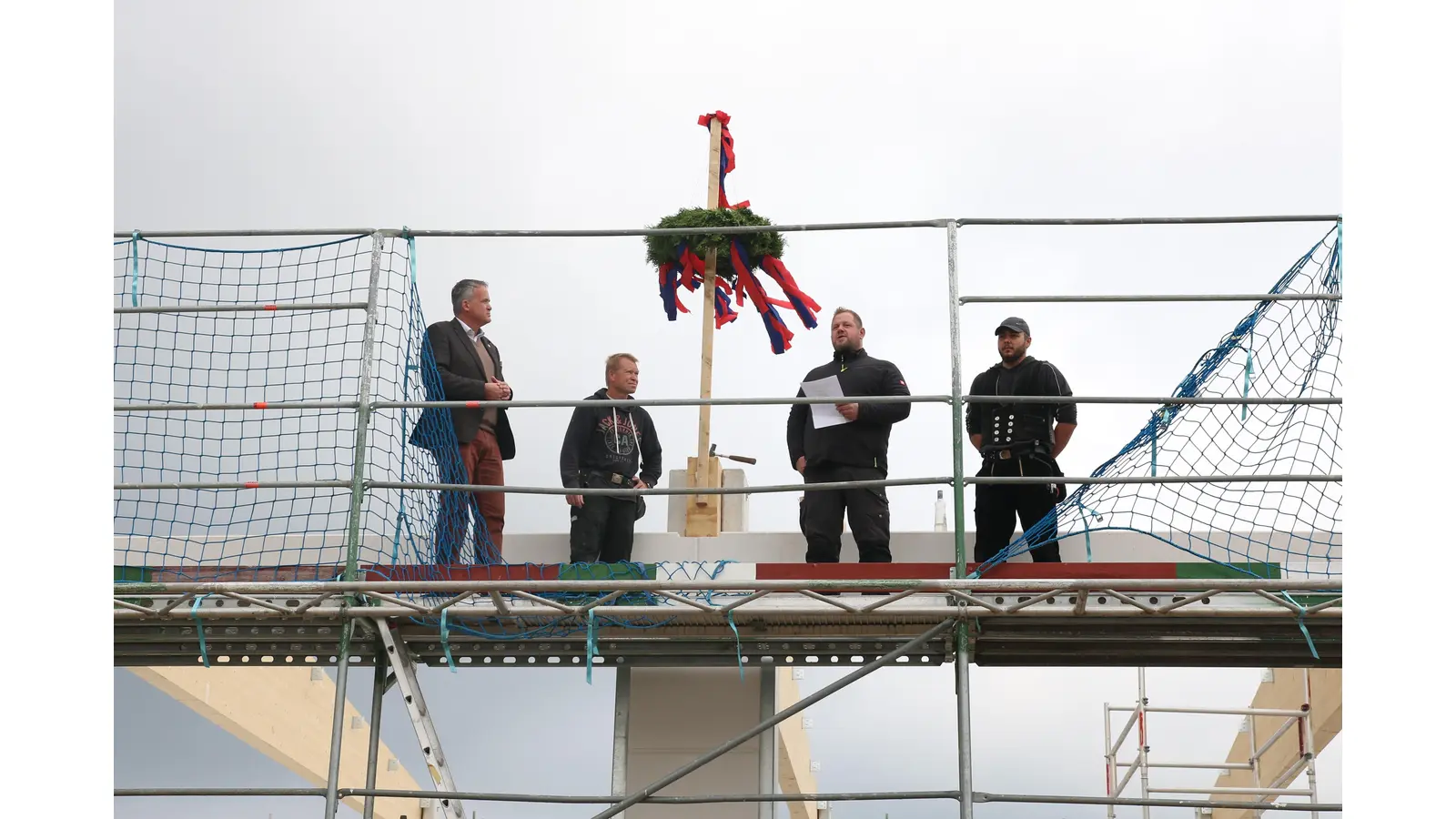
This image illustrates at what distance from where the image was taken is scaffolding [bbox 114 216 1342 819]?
6.73 metres

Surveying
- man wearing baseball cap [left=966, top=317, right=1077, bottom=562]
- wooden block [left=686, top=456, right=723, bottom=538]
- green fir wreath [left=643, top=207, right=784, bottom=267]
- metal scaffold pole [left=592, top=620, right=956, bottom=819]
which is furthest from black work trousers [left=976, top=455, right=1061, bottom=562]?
green fir wreath [left=643, top=207, right=784, bottom=267]

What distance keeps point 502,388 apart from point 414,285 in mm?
743

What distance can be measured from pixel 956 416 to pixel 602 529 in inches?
93.0

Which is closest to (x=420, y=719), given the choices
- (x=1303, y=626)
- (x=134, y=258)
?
(x=134, y=258)

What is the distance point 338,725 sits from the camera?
273 inches

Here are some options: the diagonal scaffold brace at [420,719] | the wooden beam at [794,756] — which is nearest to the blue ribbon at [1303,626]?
the wooden beam at [794,756]

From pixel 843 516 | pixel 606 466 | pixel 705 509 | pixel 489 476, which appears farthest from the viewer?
pixel 705 509

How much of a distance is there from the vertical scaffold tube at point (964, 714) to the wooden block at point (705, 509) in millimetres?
2678

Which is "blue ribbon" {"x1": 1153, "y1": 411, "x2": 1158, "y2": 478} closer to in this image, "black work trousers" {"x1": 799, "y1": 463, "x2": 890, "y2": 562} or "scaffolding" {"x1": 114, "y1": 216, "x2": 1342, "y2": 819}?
"scaffolding" {"x1": 114, "y1": 216, "x2": 1342, "y2": 819}

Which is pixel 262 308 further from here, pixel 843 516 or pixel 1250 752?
pixel 1250 752

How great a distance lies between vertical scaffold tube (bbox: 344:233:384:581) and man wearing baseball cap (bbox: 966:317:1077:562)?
9.81ft

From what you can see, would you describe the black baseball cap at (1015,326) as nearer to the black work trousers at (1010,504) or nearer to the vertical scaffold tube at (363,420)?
the black work trousers at (1010,504)

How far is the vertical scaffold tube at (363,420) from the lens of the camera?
23.3 feet

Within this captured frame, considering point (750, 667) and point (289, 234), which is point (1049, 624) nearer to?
point (750, 667)
